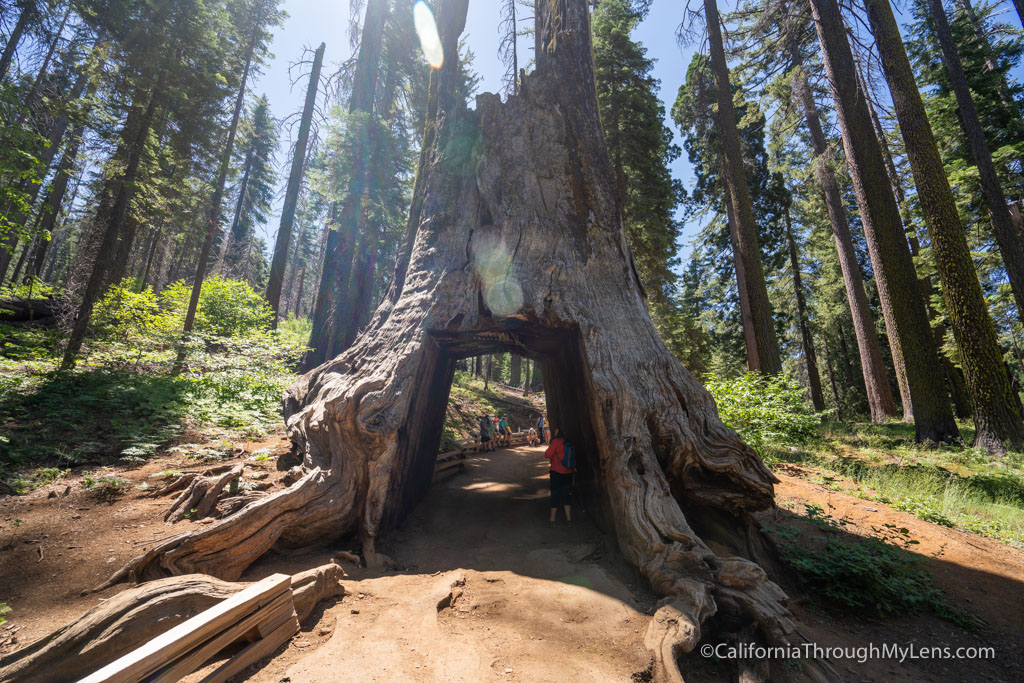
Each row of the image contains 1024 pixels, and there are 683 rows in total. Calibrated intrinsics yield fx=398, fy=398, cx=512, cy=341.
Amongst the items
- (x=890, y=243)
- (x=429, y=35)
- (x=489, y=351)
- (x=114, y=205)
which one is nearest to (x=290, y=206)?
(x=114, y=205)

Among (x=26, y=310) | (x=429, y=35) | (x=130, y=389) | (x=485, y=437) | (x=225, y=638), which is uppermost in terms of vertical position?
(x=429, y=35)

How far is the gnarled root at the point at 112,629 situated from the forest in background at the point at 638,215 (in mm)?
4375

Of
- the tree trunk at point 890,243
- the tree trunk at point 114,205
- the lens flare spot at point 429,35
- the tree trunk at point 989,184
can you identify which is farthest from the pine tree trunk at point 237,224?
the tree trunk at point 989,184

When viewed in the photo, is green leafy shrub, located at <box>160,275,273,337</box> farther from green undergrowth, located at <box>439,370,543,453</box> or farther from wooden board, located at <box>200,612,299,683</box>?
wooden board, located at <box>200,612,299,683</box>

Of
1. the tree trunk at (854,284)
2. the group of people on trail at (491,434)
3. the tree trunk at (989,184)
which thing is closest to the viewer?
the tree trunk at (989,184)

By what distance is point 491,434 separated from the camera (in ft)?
46.9

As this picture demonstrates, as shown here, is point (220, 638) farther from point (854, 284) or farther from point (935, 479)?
point (854, 284)

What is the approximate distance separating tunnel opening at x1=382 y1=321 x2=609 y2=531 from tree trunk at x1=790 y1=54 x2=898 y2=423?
11385 millimetres

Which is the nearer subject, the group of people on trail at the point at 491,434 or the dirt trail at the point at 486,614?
the dirt trail at the point at 486,614

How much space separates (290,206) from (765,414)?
729 inches

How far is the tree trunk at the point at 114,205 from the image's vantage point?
372 inches

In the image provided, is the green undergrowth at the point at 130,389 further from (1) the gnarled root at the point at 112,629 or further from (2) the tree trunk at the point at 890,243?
(2) the tree trunk at the point at 890,243

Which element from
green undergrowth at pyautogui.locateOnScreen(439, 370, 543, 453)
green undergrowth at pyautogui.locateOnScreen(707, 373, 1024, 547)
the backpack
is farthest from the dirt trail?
green undergrowth at pyautogui.locateOnScreen(439, 370, 543, 453)

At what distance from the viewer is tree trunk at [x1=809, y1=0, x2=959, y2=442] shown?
8.15 meters
